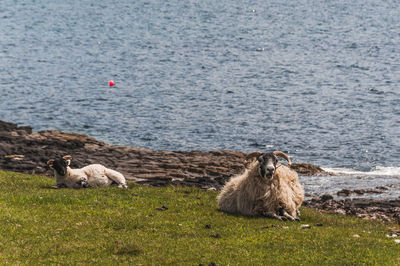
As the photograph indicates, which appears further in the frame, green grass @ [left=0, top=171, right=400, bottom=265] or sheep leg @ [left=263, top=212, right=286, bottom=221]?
sheep leg @ [left=263, top=212, right=286, bottom=221]

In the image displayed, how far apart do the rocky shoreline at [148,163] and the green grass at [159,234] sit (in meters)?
2.92

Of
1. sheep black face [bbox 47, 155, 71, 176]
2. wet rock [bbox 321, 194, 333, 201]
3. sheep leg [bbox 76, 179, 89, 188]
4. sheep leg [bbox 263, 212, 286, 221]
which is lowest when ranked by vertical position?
sheep leg [bbox 76, 179, 89, 188]

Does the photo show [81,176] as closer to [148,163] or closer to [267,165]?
[148,163]

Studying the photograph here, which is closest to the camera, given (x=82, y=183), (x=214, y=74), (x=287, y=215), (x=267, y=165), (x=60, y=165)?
(x=267, y=165)

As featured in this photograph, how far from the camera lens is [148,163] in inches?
1165

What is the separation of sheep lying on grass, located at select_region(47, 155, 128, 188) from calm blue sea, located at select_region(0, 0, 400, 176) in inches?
592

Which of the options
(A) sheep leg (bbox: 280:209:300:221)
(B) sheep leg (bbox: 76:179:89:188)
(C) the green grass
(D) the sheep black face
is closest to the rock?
(C) the green grass

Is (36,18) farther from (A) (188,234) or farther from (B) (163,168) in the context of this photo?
(A) (188,234)

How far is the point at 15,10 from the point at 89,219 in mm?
94244

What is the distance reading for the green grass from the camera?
13.5m

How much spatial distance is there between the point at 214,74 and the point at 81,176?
141 feet

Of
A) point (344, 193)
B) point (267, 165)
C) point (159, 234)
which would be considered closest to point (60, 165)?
point (159, 234)

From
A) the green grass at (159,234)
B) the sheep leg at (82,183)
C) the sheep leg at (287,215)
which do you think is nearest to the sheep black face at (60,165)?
the sheep leg at (82,183)

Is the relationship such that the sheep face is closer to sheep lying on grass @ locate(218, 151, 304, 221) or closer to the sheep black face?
sheep lying on grass @ locate(218, 151, 304, 221)
